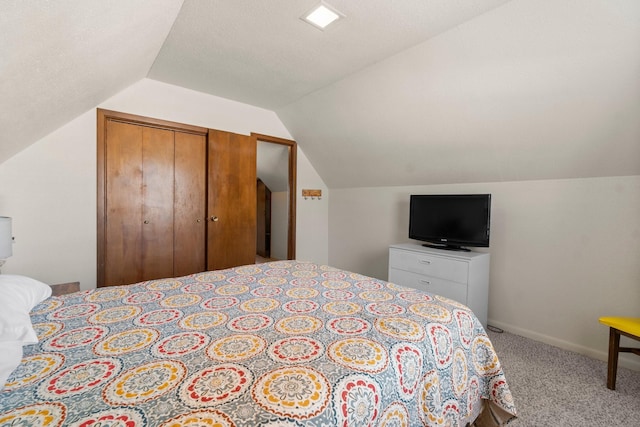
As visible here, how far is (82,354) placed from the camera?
995 mm

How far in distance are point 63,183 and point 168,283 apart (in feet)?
5.49

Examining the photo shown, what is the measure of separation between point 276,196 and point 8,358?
15.7 feet

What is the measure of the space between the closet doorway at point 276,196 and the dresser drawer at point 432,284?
1633mm

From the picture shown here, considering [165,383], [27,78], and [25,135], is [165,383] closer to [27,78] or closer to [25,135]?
[27,78]

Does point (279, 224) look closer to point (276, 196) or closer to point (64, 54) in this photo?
point (276, 196)

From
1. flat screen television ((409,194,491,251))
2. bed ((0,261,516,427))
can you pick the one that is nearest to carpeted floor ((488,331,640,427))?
bed ((0,261,516,427))

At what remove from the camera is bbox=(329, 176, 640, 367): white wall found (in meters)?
2.24

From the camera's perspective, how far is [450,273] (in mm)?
2748

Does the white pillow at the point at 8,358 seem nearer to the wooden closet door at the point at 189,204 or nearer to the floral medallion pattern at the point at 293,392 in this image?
the floral medallion pattern at the point at 293,392

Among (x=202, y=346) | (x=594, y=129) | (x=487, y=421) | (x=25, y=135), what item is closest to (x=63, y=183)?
(x=25, y=135)

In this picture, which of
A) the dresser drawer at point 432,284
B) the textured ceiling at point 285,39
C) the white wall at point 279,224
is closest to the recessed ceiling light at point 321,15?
the textured ceiling at point 285,39

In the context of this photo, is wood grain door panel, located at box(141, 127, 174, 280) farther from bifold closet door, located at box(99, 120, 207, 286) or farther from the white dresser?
the white dresser

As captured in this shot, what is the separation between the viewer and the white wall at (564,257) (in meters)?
2.24

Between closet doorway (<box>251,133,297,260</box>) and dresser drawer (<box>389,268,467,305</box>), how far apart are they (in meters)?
1.63
